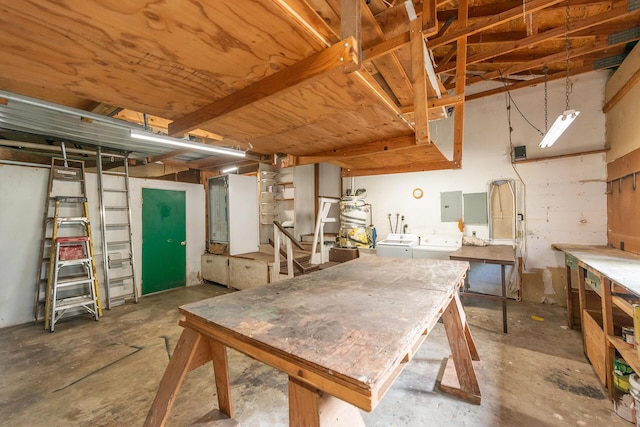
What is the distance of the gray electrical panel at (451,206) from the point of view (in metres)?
4.67

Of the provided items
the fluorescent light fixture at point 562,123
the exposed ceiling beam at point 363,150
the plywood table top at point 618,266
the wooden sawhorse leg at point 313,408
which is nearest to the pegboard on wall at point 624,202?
the plywood table top at point 618,266

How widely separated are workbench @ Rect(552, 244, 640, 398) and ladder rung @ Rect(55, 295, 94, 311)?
5775 mm

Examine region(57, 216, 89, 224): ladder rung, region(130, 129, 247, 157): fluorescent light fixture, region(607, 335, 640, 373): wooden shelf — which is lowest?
region(607, 335, 640, 373): wooden shelf

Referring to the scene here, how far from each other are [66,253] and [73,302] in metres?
0.71

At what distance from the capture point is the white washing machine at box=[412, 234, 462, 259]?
4254 millimetres

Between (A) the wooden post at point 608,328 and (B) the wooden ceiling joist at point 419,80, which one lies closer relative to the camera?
(B) the wooden ceiling joist at point 419,80

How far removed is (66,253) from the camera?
3.62 m

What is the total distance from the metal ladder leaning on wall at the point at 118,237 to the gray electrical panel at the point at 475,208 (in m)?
6.00

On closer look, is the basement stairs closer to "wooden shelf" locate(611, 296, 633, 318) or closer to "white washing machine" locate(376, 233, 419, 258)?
"white washing machine" locate(376, 233, 419, 258)

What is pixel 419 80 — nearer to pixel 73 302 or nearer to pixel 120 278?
pixel 73 302

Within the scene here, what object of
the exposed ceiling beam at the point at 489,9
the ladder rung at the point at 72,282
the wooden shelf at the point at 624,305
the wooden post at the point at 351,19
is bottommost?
the ladder rung at the point at 72,282

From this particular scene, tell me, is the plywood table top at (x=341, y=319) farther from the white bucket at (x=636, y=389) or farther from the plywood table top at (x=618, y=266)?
the white bucket at (x=636, y=389)

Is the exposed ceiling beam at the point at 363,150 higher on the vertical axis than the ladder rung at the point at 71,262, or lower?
higher

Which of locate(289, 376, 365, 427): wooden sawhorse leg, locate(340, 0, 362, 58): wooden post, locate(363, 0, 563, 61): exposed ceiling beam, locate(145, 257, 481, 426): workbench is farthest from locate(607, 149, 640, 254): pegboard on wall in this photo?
locate(289, 376, 365, 427): wooden sawhorse leg
